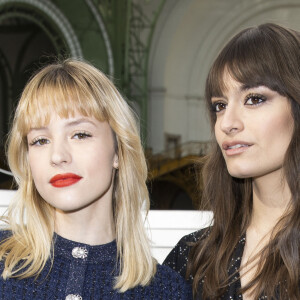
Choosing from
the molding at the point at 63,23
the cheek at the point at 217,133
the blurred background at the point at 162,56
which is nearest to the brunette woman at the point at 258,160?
the cheek at the point at 217,133

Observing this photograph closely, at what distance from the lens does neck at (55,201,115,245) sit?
5.49 ft

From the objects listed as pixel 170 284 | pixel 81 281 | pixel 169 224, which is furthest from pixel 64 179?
pixel 169 224

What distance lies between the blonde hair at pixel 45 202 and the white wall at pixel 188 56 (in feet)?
4.47

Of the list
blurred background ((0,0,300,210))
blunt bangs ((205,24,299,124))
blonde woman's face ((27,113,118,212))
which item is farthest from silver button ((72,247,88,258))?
blurred background ((0,0,300,210))

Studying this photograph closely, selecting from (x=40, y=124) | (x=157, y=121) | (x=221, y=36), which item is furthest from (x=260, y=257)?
(x=221, y=36)

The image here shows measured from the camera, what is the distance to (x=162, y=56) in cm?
329

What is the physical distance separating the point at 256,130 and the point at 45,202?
2.01 feet

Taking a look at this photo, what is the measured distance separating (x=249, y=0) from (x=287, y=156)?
168cm

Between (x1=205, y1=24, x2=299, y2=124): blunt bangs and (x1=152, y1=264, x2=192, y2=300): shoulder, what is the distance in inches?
20.1

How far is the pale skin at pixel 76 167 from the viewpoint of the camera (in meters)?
1.60

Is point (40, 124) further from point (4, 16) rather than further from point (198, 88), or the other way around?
point (198, 88)

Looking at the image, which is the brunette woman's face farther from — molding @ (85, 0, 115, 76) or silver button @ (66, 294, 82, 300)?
molding @ (85, 0, 115, 76)

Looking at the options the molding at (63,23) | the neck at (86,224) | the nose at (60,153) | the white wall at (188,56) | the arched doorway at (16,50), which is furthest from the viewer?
the white wall at (188,56)

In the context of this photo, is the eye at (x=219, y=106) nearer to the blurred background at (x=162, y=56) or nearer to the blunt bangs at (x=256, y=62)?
the blunt bangs at (x=256, y=62)
